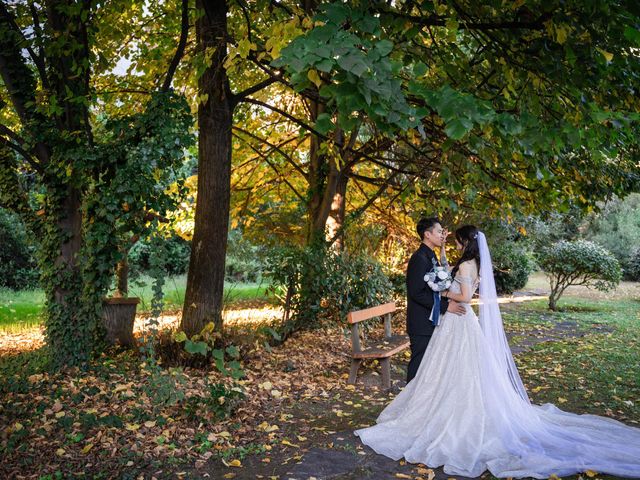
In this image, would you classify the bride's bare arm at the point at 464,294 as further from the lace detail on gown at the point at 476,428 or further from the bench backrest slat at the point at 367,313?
the bench backrest slat at the point at 367,313

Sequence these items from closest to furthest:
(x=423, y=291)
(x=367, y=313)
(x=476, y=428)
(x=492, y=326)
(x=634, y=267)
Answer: (x=476, y=428), (x=492, y=326), (x=423, y=291), (x=367, y=313), (x=634, y=267)

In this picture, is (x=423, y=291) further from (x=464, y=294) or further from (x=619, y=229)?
(x=619, y=229)

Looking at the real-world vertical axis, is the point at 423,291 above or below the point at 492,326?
above

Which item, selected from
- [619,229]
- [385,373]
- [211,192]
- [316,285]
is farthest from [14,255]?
[619,229]

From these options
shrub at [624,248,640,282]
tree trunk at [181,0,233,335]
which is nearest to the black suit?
tree trunk at [181,0,233,335]

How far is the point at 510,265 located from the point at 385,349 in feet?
46.3

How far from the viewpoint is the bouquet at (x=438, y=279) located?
19.9ft

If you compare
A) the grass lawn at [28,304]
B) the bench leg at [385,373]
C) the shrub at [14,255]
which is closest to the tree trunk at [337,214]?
the grass lawn at [28,304]

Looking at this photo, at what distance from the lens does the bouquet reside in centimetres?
607

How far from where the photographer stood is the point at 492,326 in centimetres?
600

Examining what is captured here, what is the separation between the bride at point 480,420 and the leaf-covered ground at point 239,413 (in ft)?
1.20

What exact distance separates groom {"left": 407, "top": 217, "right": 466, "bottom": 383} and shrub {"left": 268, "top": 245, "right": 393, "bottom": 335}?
15.0ft

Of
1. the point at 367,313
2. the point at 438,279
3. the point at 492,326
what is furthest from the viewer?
the point at 367,313

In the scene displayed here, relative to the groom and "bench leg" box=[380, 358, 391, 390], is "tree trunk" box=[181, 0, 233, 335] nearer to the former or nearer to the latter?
"bench leg" box=[380, 358, 391, 390]
